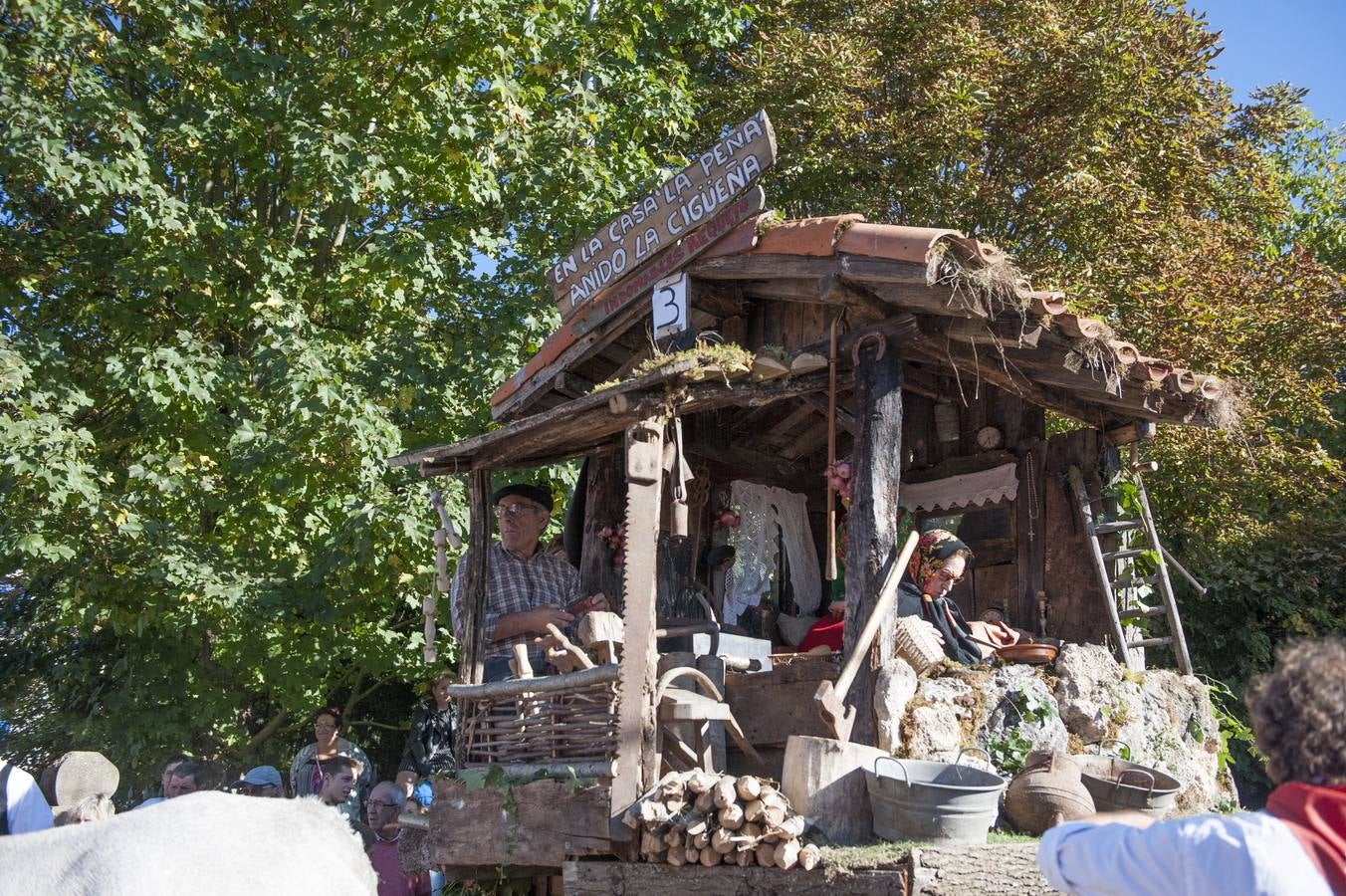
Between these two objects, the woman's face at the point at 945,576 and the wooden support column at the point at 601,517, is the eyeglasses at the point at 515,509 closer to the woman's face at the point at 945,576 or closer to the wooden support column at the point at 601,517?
the wooden support column at the point at 601,517

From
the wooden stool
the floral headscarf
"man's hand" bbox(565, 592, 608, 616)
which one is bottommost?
the wooden stool

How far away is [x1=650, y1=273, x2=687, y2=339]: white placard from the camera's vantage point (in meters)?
8.02

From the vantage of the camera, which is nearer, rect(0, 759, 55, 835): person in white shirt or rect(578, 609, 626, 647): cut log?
rect(0, 759, 55, 835): person in white shirt

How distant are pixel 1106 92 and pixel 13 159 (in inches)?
460

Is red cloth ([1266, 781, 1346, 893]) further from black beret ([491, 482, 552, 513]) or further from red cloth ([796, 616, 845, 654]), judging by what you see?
black beret ([491, 482, 552, 513])

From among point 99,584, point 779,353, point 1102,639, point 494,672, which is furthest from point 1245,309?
point 99,584

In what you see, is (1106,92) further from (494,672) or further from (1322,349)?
(494,672)

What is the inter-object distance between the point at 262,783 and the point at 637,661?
156 inches

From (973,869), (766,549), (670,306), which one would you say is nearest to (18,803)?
(973,869)

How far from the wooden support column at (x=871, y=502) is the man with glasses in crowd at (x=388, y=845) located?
3564 mm

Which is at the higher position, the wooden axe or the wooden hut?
the wooden hut

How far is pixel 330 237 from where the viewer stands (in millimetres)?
13219

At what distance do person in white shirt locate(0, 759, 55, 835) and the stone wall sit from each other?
4.11 meters

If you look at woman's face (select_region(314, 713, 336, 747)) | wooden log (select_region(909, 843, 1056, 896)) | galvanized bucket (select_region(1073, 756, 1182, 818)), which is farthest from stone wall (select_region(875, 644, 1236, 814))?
woman's face (select_region(314, 713, 336, 747))
